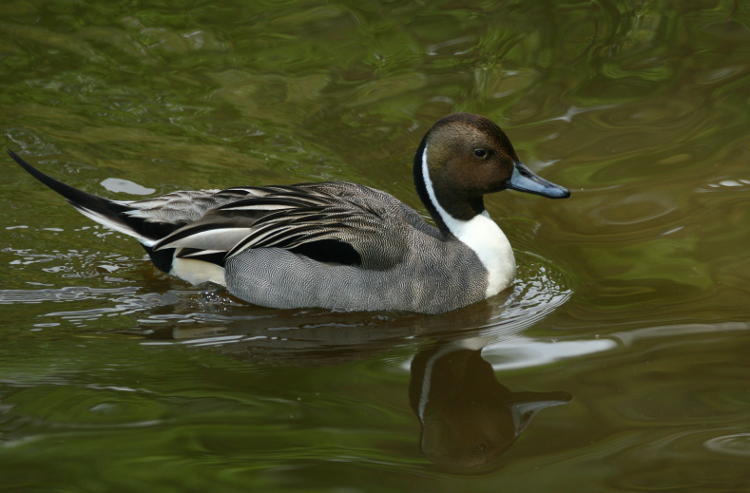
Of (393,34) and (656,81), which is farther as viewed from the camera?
(393,34)

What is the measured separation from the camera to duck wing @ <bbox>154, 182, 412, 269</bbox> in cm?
634

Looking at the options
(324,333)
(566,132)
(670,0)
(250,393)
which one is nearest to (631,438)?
(250,393)

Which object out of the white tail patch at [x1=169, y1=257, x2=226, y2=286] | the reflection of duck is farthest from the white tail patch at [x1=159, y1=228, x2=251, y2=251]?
the reflection of duck

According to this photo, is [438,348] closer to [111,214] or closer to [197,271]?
[197,271]

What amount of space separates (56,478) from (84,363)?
130 cm

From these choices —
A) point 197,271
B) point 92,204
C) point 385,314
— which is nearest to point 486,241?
point 385,314

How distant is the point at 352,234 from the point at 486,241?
843 millimetres

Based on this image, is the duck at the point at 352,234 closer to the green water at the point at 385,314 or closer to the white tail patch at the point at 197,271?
the white tail patch at the point at 197,271

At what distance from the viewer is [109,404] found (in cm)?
477

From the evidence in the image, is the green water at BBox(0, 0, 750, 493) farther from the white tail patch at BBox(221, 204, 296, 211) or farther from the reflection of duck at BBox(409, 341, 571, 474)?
the white tail patch at BBox(221, 204, 296, 211)

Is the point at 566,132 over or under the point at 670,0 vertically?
under

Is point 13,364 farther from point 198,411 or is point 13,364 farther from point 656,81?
point 656,81

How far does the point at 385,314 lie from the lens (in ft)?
20.6

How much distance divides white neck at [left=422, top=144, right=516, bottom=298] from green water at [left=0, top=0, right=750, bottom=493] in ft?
0.67
